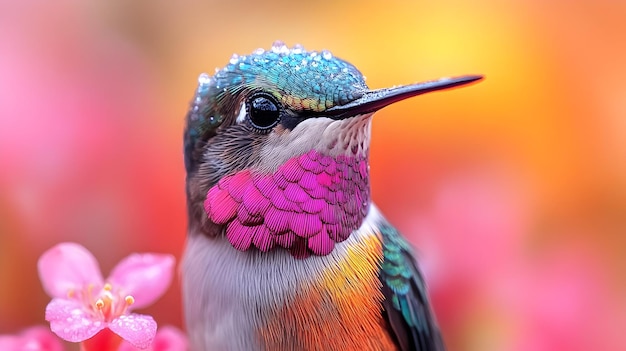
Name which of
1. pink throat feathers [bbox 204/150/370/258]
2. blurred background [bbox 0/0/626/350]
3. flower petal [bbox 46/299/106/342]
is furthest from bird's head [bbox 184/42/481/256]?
blurred background [bbox 0/0/626/350]

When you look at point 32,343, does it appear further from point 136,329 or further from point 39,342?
point 136,329

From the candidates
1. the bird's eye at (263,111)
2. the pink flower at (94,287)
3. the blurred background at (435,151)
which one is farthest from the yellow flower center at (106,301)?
the blurred background at (435,151)

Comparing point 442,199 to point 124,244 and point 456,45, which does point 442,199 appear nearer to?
point 456,45

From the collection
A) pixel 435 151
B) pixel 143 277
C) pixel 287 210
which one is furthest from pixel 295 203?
pixel 435 151

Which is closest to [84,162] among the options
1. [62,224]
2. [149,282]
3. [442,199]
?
[62,224]

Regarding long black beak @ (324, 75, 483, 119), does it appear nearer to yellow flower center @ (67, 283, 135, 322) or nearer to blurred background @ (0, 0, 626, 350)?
yellow flower center @ (67, 283, 135, 322)

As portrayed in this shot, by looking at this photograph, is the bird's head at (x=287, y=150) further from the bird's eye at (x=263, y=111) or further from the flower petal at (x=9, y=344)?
the flower petal at (x=9, y=344)
